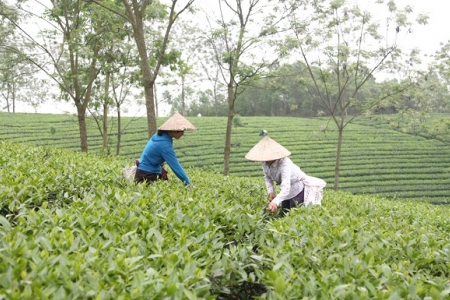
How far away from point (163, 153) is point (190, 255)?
2361 millimetres

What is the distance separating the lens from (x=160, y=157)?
4.31 meters

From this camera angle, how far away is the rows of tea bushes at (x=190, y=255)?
1554 millimetres

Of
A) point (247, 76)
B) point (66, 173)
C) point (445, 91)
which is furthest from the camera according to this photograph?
point (445, 91)

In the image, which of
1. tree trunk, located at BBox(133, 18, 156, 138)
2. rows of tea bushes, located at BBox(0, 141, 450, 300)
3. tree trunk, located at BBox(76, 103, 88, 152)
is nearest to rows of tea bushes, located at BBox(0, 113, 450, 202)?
tree trunk, located at BBox(76, 103, 88, 152)

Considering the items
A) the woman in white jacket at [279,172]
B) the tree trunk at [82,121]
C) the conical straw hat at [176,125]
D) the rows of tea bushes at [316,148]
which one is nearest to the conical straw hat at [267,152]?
the woman in white jacket at [279,172]

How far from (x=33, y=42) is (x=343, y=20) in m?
8.26

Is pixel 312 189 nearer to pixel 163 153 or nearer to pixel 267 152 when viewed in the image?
pixel 267 152

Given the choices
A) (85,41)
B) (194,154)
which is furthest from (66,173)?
(194,154)

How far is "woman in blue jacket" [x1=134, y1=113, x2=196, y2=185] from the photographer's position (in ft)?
13.4

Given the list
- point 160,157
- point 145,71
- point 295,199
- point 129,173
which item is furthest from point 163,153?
point 145,71

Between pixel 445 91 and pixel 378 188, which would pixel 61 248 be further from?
pixel 445 91

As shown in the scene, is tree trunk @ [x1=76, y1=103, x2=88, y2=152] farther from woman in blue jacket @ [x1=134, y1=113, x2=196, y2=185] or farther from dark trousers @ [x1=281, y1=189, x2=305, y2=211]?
dark trousers @ [x1=281, y1=189, x2=305, y2=211]

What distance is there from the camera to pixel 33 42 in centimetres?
1030

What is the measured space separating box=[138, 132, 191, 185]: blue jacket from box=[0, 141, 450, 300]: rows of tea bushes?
835 millimetres
